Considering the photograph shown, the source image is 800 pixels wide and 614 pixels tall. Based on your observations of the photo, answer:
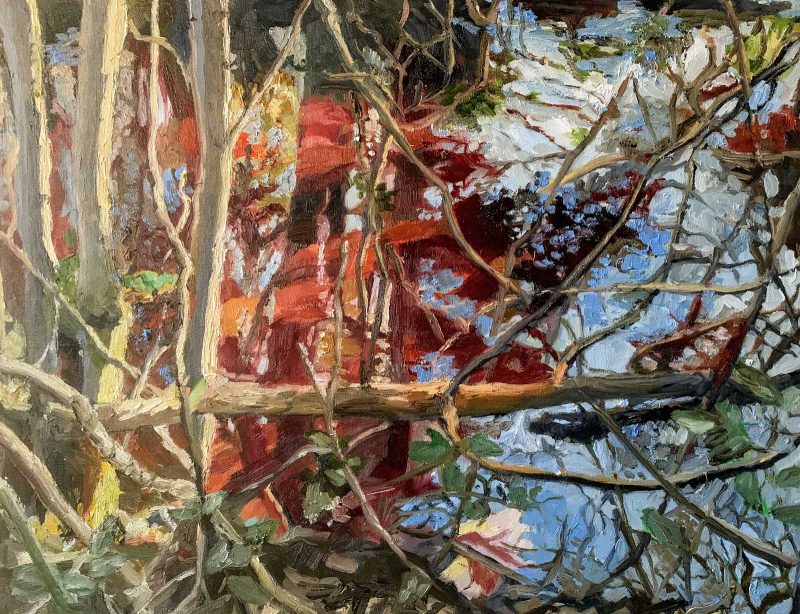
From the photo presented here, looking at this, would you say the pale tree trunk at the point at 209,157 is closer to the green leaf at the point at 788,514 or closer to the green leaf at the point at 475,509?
the green leaf at the point at 475,509

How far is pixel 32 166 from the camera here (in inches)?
40.5

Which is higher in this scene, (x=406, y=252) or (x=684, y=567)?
(x=406, y=252)

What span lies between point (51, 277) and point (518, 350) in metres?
0.72

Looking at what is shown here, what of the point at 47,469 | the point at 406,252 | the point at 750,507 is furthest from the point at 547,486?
the point at 47,469

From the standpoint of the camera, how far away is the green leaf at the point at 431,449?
1069mm

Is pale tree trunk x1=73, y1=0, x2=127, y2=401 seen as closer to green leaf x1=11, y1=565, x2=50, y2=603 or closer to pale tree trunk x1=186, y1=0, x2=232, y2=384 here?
pale tree trunk x1=186, y1=0, x2=232, y2=384

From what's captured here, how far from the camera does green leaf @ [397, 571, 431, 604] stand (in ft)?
3.56

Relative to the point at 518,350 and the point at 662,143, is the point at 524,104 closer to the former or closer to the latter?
the point at 662,143

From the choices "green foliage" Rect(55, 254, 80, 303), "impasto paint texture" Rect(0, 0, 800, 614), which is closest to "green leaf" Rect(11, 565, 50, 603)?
"impasto paint texture" Rect(0, 0, 800, 614)

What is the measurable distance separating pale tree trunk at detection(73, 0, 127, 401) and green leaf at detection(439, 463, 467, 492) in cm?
54

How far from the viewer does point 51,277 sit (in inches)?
41.1

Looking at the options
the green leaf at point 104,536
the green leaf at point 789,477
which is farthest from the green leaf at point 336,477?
the green leaf at point 789,477

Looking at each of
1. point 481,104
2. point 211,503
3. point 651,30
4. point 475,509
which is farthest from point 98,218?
point 651,30

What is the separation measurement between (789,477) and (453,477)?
522 millimetres
